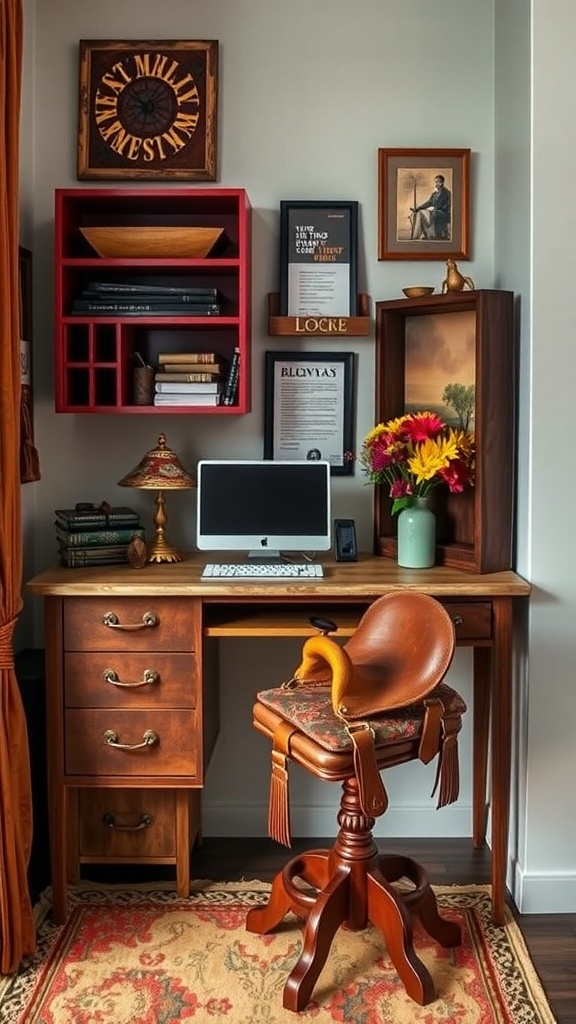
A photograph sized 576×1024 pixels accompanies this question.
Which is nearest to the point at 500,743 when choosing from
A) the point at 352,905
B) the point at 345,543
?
the point at 352,905

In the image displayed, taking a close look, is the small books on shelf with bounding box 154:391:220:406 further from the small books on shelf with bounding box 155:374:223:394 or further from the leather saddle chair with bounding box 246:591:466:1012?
the leather saddle chair with bounding box 246:591:466:1012

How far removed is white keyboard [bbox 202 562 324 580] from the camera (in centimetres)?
251

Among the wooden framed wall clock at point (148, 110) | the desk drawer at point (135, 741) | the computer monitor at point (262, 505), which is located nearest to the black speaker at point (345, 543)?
the computer monitor at point (262, 505)

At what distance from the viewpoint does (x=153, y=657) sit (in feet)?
8.14

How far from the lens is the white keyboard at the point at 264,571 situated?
2.51 m

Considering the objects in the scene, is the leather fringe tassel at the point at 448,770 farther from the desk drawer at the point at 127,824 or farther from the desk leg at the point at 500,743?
the desk drawer at the point at 127,824

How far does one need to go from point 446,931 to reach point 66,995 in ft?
2.94

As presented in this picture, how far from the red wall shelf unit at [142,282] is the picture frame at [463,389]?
0.45 meters

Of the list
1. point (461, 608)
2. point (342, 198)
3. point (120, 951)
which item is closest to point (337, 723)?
point (461, 608)

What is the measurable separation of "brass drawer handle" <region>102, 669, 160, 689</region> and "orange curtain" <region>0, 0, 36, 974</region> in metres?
0.24

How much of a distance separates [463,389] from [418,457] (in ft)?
0.86

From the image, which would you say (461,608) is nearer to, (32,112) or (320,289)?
(320,289)

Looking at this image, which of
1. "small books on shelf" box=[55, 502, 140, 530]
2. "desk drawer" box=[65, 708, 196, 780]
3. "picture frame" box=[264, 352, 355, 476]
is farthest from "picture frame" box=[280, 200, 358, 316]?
"desk drawer" box=[65, 708, 196, 780]

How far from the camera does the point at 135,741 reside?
2498mm
